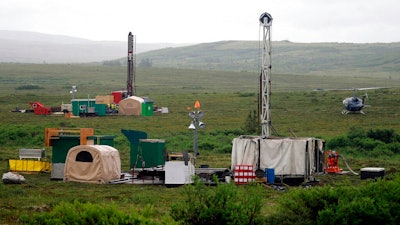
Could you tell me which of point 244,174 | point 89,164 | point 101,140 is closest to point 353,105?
point 101,140

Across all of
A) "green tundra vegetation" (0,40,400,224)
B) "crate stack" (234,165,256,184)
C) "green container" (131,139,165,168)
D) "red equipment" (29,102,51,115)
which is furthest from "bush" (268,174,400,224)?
"red equipment" (29,102,51,115)

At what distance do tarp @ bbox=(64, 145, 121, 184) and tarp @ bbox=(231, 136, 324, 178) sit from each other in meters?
3.69

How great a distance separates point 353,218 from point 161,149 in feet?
39.2

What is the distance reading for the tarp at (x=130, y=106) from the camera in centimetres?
5072

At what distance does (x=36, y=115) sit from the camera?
163ft

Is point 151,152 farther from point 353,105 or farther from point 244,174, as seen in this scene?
point 353,105

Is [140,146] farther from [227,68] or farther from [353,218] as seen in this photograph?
[227,68]

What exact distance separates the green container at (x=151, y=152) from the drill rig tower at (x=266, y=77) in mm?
3133

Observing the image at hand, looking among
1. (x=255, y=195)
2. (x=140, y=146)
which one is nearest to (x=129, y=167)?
(x=140, y=146)

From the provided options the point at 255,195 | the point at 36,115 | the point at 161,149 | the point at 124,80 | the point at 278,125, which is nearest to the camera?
the point at 255,195

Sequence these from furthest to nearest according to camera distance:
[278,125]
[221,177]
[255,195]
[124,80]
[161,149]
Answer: [124,80] → [278,125] → [161,149] → [221,177] → [255,195]

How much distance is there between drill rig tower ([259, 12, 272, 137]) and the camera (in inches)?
1016

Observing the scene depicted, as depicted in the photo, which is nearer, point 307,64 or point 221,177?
point 221,177

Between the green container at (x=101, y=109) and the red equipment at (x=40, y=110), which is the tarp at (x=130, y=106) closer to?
the green container at (x=101, y=109)
